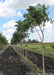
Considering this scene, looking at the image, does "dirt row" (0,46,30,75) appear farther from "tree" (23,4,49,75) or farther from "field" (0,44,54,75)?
"tree" (23,4,49,75)

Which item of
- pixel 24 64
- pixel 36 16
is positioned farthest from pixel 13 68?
pixel 36 16

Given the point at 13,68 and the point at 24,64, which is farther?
the point at 24,64

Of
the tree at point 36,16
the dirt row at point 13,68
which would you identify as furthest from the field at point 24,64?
the tree at point 36,16

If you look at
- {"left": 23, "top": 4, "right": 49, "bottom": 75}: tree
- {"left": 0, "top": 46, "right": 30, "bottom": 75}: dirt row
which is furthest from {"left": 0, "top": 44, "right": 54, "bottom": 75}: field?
{"left": 23, "top": 4, "right": 49, "bottom": 75}: tree

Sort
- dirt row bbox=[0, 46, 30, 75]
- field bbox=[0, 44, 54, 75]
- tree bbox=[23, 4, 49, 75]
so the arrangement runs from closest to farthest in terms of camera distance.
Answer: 1. tree bbox=[23, 4, 49, 75]
2. dirt row bbox=[0, 46, 30, 75]
3. field bbox=[0, 44, 54, 75]

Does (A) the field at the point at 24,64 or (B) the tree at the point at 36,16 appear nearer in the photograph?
(B) the tree at the point at 36,16

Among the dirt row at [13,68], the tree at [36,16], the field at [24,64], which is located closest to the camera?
the tree at [36,16]

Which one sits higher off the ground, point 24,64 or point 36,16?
point 36,16

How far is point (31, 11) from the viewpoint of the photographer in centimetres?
702

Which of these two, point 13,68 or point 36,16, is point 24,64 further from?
point 36,16

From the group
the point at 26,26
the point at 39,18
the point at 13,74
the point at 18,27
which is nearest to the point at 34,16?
the point at 39,18

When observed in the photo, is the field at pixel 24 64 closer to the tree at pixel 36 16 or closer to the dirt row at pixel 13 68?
the dirt row at pixel 13 68

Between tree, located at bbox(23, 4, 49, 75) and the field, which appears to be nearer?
tree, located at bbox(23, 4, 49, 75)

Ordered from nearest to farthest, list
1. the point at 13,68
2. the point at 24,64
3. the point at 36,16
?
the point at 36,16 → the point at 13,68 → the point at 24,64
